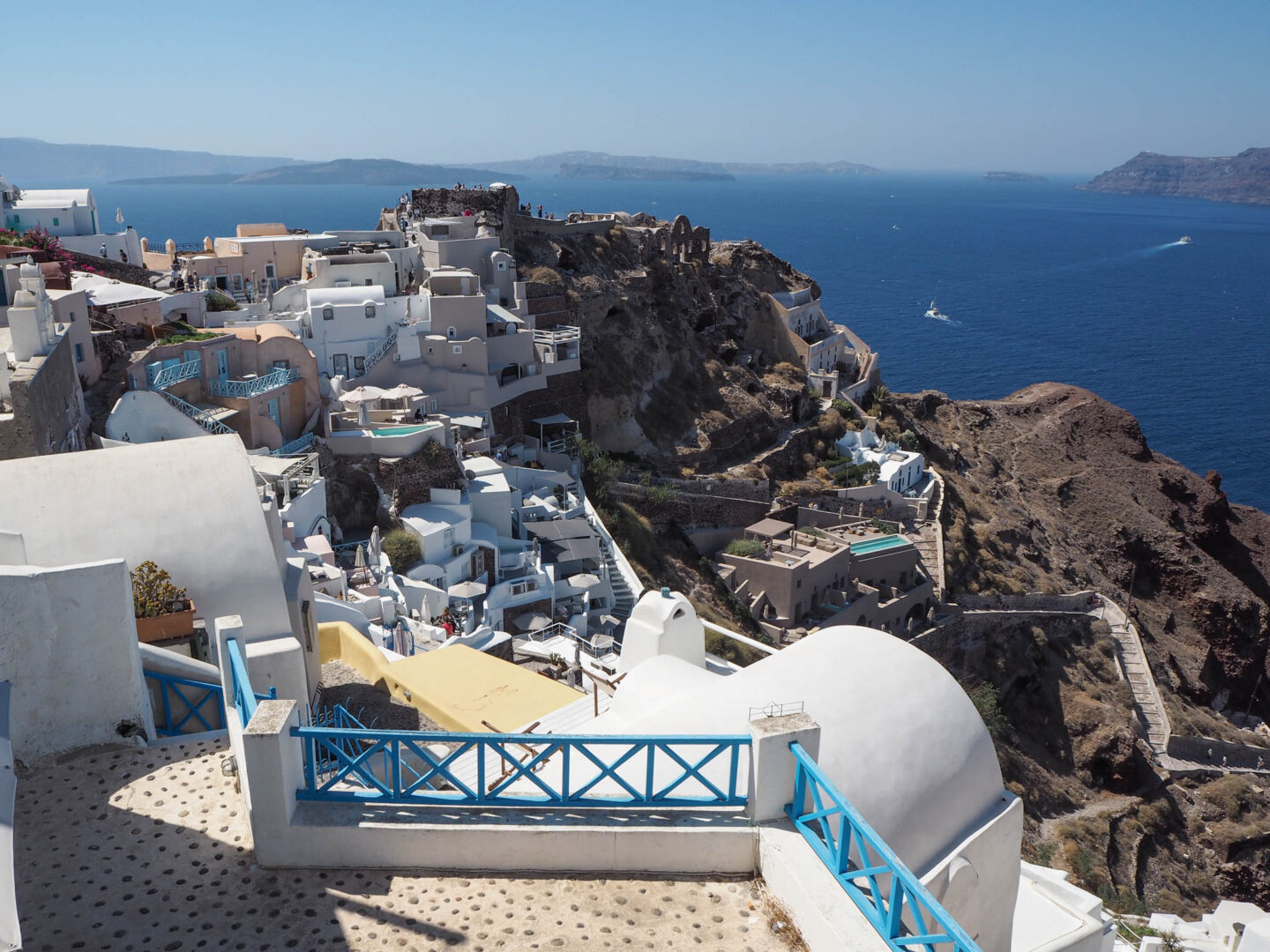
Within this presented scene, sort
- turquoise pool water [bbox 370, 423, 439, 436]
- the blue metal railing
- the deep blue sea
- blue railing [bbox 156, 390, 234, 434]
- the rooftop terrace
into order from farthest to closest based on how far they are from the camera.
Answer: the deep blue sea → the blue metal railing → turquoise pool water [bbox 370, 423, 439, 436] → blue railing [bbox 156, 390, 234, 434] → the rooftop terrace

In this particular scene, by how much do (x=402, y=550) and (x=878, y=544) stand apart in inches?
775

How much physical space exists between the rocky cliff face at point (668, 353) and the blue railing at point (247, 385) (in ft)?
54.0

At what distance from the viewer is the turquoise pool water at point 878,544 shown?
129 feet

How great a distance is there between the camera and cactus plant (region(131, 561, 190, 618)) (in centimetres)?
1259

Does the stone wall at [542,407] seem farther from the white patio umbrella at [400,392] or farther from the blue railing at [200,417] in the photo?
the blue railing at [200,417]

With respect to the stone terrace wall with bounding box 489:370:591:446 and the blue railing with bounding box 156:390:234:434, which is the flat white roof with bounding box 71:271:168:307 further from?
the stone terrace wall with bounding box 489:370:591:446

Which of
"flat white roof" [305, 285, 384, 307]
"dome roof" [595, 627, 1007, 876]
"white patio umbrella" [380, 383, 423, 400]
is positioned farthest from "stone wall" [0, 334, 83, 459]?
"flat white roof" [305, 285, 384, 307]

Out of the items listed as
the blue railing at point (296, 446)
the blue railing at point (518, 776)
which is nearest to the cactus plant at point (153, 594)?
the blue railing at point (518, 776)

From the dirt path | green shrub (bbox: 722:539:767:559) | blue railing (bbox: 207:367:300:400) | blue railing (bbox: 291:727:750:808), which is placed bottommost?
the dirt path

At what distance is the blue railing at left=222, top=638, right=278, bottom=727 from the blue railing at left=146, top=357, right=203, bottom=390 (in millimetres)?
20230

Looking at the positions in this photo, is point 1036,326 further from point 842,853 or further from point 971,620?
point 842,853

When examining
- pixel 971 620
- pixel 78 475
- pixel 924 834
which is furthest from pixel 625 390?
pixel 924 834

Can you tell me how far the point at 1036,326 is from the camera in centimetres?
11400

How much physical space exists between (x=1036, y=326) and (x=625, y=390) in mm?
82104
